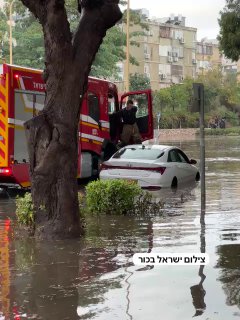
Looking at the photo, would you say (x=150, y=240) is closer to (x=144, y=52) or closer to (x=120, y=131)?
(x=120, y=131)

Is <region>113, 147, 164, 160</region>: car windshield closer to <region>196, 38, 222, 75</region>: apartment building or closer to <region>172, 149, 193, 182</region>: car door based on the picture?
<region>172, 149, 193, 182</region>: car door

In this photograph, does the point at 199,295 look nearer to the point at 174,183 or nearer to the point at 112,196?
the point at 112,196

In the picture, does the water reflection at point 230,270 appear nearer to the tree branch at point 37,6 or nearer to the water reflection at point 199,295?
the water reflection at point 199,295

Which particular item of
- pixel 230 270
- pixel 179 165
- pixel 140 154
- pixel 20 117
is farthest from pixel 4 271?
pixel 179 165

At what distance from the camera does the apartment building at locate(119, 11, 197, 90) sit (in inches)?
3898

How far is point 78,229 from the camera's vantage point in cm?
989

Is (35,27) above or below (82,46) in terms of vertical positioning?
above

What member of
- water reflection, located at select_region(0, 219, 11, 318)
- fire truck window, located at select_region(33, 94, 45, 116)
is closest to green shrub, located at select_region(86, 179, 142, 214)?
water reflection, located at select_region(0, 219, 11, 318)

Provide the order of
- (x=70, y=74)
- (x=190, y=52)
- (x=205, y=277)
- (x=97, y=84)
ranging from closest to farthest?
(x=205, y=277)
(x=70, y=74)
(x=97, y=84)
(x=190, y=52)

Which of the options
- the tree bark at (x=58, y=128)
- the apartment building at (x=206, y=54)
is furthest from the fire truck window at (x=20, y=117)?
the apartment building at (x=206, y=54)

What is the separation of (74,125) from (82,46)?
3.90 feet

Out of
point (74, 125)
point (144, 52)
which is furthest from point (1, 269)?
point (144, 52)

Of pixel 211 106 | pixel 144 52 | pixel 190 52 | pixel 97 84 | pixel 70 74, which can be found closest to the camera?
pixel 70 74

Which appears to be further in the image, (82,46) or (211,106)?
(211,106)
